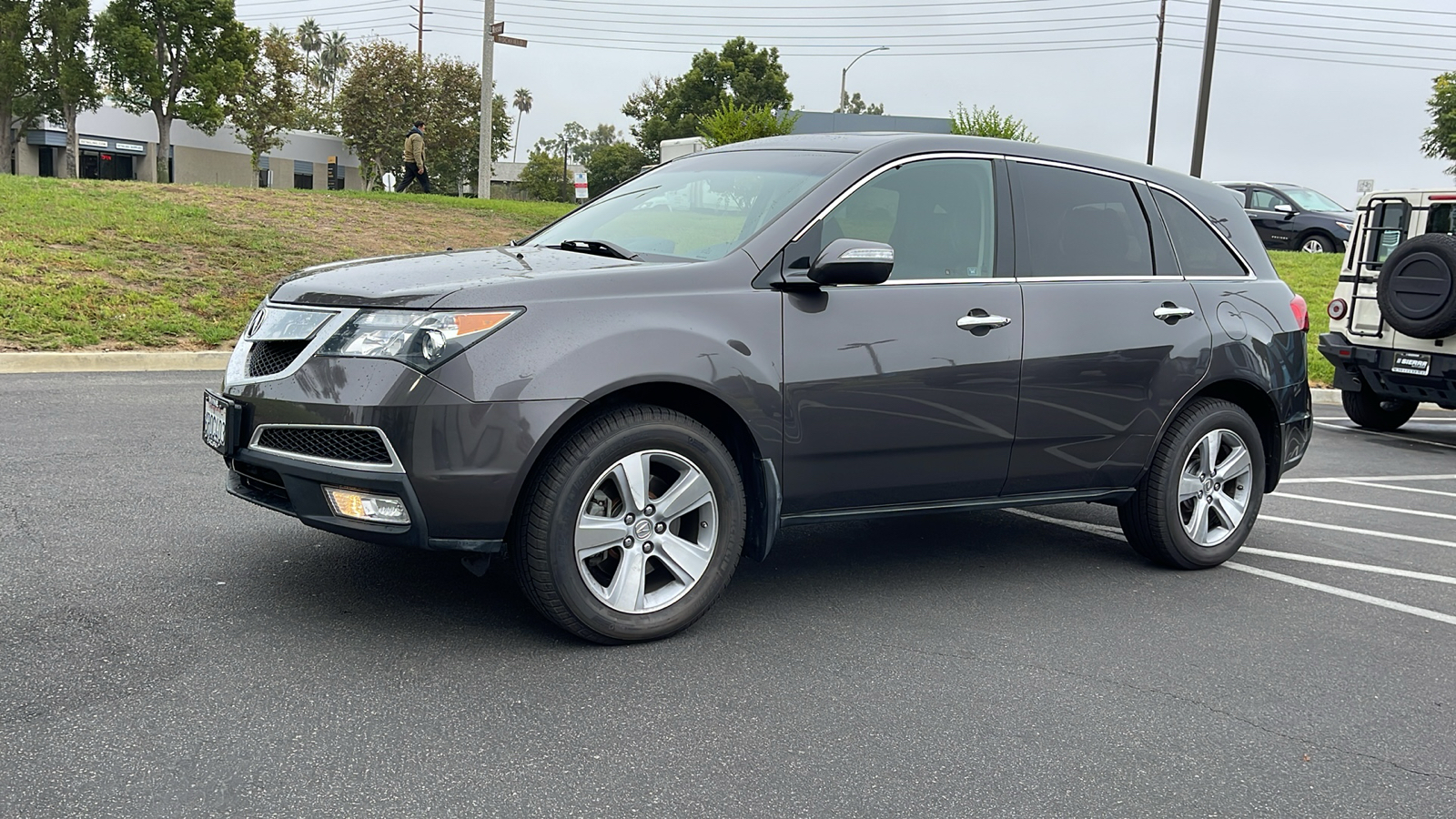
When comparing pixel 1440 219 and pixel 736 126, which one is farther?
pixel 736 126

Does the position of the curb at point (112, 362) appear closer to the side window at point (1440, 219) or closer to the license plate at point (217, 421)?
the license plate at point (217, 421)

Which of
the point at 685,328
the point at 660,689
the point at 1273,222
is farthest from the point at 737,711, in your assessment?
the point at 1273,222

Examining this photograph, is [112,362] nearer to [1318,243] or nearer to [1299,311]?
[1299,311]

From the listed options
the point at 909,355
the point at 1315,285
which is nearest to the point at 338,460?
the point at 909,355

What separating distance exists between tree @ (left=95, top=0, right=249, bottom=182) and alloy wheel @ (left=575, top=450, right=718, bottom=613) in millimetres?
43604

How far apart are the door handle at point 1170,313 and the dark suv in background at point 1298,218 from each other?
2172 cm

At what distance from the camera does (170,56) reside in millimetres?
44812

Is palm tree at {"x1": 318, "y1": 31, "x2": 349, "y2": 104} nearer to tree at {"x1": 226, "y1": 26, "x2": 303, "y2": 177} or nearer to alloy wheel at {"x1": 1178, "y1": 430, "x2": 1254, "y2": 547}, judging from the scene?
tree at {"x1": 226, "y1": 26, "x2": 303, "y2": 177}

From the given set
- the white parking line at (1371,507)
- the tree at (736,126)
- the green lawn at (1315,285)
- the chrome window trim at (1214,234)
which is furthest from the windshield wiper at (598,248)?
the tree at (736,126)

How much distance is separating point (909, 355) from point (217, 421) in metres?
2.41

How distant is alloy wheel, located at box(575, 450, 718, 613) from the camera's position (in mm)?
4051

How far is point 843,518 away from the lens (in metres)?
4.68

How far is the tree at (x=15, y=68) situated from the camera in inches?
1724

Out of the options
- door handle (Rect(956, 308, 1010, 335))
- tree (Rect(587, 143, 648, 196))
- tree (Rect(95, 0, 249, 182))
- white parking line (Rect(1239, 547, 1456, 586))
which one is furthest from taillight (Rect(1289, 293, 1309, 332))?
tree (Rect(587, 143, 648, 196))
